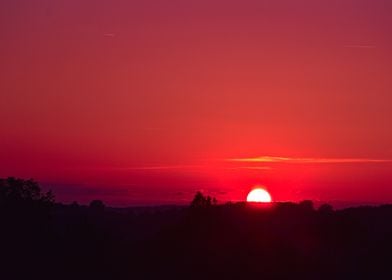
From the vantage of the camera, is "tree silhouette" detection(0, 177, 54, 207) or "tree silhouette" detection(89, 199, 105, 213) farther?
"tree silhouette" detection(89, 199, 105, 213)

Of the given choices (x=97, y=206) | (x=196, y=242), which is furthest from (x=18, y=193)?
(x=97, y=206)

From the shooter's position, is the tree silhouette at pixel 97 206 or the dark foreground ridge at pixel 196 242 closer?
the dark foreground ridge at pixel 196 242

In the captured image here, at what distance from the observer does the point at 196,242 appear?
257 feet

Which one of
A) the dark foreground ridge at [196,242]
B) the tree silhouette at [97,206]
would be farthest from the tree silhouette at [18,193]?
the tree silhouette at [97,206]

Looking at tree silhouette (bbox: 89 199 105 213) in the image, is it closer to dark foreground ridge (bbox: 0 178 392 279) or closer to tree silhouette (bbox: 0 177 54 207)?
dark foreground ridge (bbox: 0 178 392 279)

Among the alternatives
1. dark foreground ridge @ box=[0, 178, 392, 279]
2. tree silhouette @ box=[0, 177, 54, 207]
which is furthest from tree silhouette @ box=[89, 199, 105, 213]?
tree silhouette @ box=[0, 177, 54, 207]

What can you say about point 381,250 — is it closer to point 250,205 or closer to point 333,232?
point 333,232

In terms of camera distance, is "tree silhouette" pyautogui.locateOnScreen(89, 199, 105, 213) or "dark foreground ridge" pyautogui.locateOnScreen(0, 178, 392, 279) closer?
"dark foreground ridge" pyautogui.locateOnScreen(0, 178, 392, 279)

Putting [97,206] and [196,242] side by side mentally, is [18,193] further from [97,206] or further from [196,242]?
[97,206]

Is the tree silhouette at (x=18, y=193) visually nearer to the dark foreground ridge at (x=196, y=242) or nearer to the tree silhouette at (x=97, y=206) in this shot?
the dark foreground ridge at (x=196, y=242)

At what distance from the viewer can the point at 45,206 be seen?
217ft

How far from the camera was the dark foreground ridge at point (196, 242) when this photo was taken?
6312 centimetres

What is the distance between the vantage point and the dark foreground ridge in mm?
63125

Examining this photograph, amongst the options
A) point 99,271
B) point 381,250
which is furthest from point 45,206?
A: point 381,250
